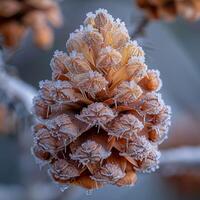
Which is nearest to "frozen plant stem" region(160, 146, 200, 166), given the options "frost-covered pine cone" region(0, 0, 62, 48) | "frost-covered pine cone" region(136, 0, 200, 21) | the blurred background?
"frost-covered pine cone" region(136, 0, 200, 21)

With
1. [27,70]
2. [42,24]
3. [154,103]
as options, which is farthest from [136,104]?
[27,70]

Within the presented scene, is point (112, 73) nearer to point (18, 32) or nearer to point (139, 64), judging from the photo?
point (139, 64)

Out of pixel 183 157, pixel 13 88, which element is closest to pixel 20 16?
pixel 13 88

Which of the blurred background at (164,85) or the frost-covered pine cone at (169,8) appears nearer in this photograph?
the frost-covered pine cone at (169,8)

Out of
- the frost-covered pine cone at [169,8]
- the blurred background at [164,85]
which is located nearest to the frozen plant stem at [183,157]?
the frost-covered pine cone at [169,8]

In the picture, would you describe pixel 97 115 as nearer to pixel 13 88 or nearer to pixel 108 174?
pixel 108 174

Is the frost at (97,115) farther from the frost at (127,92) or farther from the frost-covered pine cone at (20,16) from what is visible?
the frost-covered pine cone at (20,16)
